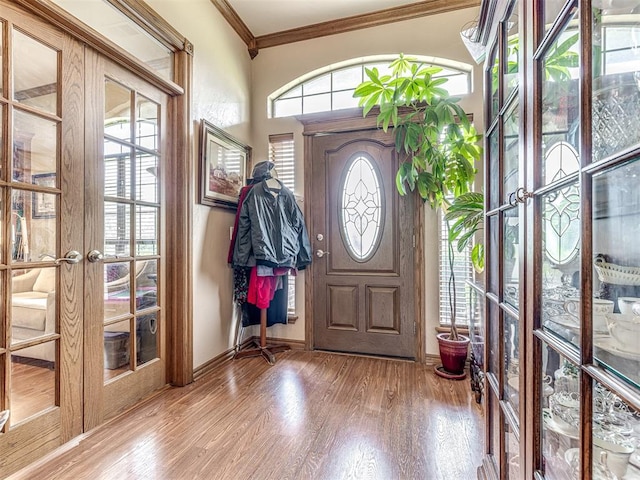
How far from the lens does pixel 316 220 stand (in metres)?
2.99

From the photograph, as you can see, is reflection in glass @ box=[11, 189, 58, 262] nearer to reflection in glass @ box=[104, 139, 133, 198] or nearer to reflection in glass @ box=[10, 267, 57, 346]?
reflection in glass @ box=[10, 267, 57, 346]

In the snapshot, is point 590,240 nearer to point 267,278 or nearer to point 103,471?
point 103,471

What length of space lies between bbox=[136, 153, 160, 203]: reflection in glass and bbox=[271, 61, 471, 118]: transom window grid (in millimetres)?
1461

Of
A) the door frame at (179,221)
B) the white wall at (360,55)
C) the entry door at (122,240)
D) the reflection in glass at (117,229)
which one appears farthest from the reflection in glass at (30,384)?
the white wall at (360,55)

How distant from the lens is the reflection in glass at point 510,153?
0.95 m

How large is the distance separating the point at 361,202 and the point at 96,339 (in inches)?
83.7

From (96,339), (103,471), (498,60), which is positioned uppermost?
(498,60)

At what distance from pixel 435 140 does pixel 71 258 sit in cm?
245

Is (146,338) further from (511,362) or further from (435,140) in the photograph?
(435,140)

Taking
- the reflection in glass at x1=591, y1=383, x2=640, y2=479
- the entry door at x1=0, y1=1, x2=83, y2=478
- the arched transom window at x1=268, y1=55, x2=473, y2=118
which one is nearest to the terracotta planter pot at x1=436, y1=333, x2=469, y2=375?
the reflection in glass at x1=591, y1=383, x2=640, y2=479

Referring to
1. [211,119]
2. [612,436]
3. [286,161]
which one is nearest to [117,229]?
[211,119]

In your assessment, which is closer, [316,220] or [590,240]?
[590,240]

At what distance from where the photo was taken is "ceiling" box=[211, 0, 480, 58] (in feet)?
8.78

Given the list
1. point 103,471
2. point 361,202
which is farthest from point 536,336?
point 361,202
